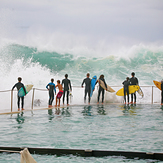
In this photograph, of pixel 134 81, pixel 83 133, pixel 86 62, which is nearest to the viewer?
pixel 83 133

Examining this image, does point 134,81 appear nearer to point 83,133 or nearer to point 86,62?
point 83,133

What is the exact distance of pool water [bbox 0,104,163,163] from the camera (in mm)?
5504

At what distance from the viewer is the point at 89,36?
5328 centimetres

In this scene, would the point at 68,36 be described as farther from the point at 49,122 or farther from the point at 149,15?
the point at 49,122

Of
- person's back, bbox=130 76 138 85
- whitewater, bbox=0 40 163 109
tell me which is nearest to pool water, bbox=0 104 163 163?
person's back, bbox=130 76 138 85

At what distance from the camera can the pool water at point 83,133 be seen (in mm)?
5504

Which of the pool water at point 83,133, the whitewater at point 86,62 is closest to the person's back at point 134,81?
the pool water at point 83,133

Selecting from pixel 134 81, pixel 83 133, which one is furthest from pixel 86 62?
pixel 83 133

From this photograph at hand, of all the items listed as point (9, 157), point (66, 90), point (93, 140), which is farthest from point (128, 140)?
point (66, 90)

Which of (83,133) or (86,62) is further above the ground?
(86,62)

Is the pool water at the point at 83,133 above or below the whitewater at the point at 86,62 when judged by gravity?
below

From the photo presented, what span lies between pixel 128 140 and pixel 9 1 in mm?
51000

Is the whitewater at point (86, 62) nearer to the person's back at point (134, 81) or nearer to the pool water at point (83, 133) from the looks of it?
the person's back at point (134, 81)

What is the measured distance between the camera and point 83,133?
22.3 ft
